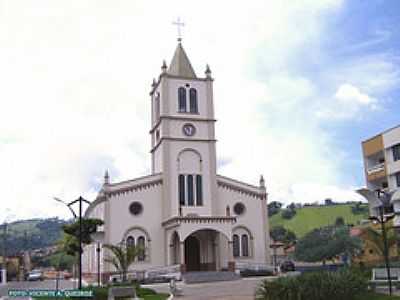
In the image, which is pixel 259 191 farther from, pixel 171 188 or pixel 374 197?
pixel 374 197

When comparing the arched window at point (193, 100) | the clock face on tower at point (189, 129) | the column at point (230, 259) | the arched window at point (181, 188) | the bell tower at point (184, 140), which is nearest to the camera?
the column at point (230, 259)

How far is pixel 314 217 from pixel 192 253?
62925mm

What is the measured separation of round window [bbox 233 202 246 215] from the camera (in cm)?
4669

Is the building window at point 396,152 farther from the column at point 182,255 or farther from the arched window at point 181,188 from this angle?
the column at point 182,255

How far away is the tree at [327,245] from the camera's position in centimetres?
4922

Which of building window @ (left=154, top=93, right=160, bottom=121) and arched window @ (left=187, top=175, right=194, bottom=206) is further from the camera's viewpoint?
building window @ (left=154, top=93, right=160, bottom=121)

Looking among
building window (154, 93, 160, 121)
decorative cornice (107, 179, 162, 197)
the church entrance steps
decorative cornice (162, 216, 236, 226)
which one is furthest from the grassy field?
building window (154, 93, 160, 121)

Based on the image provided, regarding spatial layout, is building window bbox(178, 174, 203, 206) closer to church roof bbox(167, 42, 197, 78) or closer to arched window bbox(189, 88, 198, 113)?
arched window bbox(189, 88, 198, 113)

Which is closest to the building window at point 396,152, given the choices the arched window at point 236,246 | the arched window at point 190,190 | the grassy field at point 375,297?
the arched window at point 236,246

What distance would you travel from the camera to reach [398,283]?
22.8 m

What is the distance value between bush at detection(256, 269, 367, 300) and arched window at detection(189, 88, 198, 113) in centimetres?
3112

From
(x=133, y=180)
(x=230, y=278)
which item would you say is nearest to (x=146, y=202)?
(x=133, y=180)

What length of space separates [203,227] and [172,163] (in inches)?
260

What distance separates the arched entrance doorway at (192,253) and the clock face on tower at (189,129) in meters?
8.96
